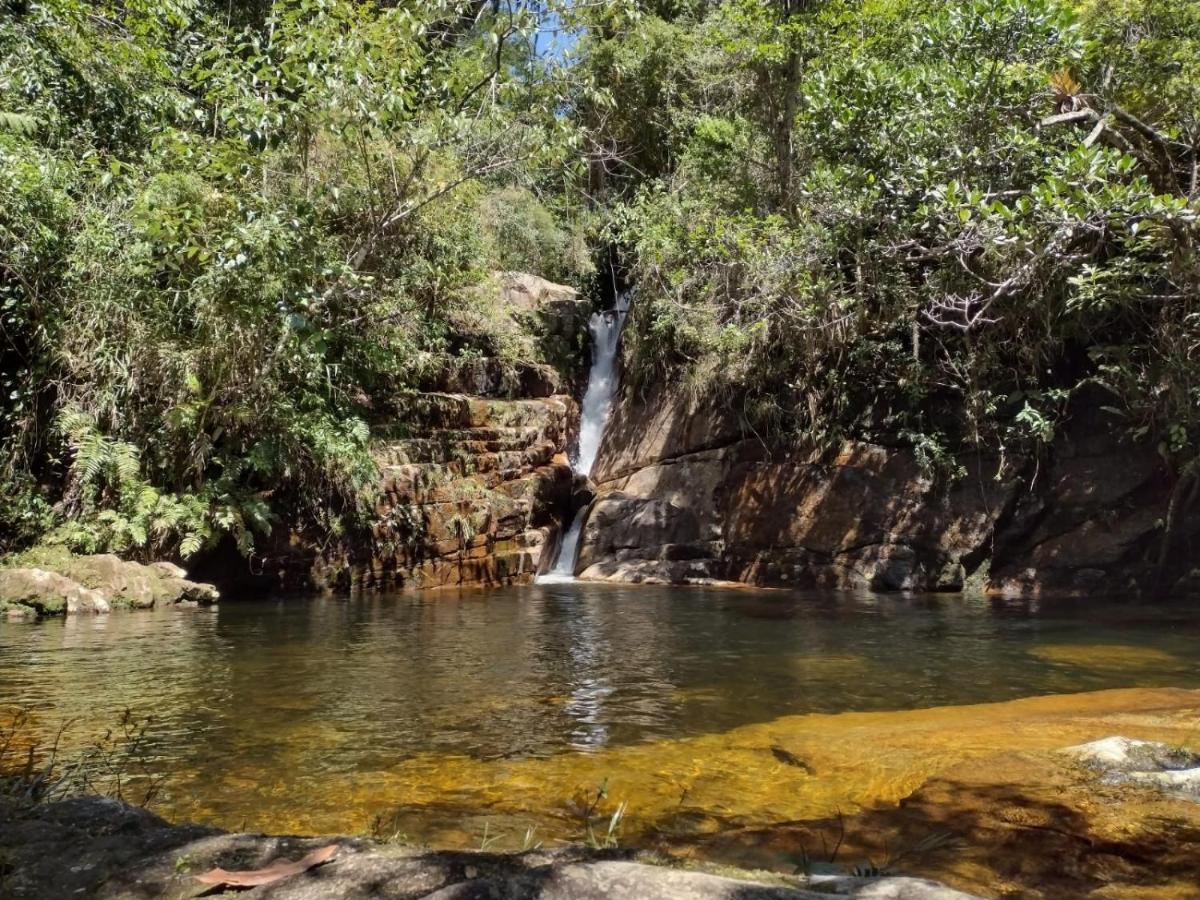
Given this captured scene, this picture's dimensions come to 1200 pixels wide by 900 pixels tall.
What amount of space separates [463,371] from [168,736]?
13.1 m

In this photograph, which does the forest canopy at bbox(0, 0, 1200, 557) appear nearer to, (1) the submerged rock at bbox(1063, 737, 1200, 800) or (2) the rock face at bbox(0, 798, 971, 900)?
(1) the submerged rock at bbox(1063, 737, 1200, 800)

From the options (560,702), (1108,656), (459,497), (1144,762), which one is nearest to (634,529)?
(459,497)

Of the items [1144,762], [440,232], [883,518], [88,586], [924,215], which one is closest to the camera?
[1144,762]

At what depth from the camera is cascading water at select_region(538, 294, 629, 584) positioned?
2031 cm

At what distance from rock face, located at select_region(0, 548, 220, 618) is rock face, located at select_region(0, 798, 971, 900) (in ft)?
32.1

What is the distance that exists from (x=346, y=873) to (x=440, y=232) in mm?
16000

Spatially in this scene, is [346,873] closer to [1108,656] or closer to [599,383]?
[1108,656]

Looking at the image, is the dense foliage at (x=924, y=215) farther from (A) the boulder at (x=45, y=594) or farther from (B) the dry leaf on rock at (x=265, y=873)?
(A) the boulder at (x=45, y=594)

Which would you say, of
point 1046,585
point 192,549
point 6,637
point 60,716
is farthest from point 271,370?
point 1046,585

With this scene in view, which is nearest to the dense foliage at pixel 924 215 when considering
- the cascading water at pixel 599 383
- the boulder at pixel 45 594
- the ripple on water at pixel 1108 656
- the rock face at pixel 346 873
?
the cascading water at pixel 599 383

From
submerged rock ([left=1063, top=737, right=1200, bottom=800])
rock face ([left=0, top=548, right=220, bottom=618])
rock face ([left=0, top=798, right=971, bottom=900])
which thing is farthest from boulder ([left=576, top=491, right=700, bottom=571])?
rock face ([left=0, top=798, right=971, bottom=900])

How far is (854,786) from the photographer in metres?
4.48

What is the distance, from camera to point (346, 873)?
2.01 metres

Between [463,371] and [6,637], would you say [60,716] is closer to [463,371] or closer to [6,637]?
[6,637]
